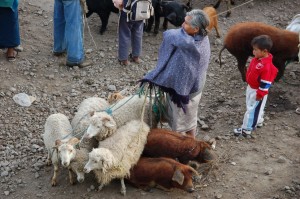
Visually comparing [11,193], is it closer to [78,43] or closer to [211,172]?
[211,172]

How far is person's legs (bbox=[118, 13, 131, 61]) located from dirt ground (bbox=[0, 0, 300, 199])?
0.23 metres

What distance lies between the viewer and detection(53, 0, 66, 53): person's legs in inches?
305

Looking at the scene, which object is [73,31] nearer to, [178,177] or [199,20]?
[199,20]

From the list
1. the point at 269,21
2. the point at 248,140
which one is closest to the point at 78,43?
the point at 248,140

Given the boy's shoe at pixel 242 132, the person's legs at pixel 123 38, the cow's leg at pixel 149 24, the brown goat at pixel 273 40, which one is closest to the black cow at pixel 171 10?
the cow's leg at pixel 149 24

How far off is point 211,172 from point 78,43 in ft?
11.4

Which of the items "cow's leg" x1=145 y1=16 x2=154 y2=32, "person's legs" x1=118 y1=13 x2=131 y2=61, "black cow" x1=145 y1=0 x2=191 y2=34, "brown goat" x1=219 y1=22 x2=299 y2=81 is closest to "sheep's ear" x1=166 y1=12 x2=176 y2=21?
"black cow" x1=145 y1=0 x2=191 y2=34

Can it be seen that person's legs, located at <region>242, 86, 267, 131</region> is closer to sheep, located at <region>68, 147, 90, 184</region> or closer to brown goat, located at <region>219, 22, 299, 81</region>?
brown goat, located at <region>219, 22, 299, 81</region>

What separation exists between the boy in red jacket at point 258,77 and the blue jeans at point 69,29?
308 cm

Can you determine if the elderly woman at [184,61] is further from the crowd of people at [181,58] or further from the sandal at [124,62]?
the sandal at [124,62]

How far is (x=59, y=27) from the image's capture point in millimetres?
7953

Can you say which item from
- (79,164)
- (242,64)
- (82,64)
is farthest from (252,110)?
(82,64)

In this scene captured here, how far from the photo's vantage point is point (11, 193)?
5.39m

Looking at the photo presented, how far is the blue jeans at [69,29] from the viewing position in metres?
7.53
